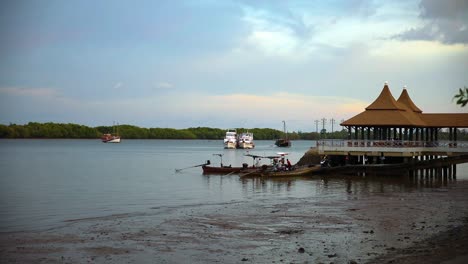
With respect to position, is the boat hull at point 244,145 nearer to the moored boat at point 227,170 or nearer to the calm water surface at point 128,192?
the calm water surface at point 128,192

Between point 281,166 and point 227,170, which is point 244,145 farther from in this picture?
point 281,166

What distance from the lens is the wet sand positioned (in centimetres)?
1767

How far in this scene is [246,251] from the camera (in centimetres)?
1866

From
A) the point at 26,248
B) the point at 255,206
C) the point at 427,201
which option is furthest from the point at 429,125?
the point at 26,248

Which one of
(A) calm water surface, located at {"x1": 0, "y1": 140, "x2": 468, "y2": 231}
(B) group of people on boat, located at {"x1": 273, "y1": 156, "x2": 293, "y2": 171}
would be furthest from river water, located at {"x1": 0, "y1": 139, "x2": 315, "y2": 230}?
(B) group of people on boat, located at {"x1": 273, "y1": 156, "x2": 293, "y2": 171}

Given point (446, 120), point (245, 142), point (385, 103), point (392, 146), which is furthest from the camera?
point (245, 142)

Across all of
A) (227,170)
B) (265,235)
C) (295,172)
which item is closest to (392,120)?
(295,172)

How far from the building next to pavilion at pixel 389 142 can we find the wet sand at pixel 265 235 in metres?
15.0

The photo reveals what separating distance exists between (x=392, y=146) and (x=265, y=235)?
27103 millimetres

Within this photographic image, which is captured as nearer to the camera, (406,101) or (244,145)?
(406,101)

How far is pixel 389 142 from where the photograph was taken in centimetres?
4575

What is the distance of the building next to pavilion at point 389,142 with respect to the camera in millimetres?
45344

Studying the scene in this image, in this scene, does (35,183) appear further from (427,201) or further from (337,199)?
(427,201)

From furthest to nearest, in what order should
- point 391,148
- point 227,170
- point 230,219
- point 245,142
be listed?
point 245,142
point 227,170
point 391,148
point 230,219
